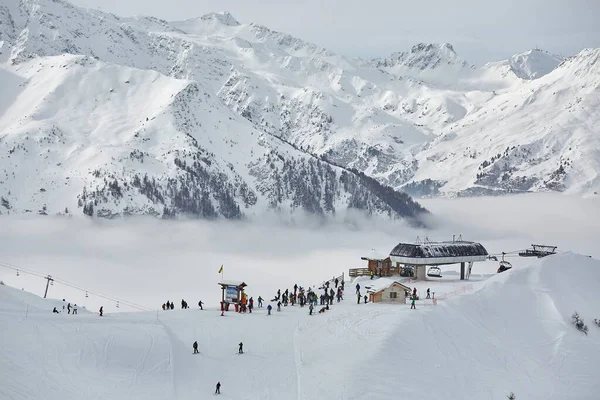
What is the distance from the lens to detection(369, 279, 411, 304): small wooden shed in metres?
88.0

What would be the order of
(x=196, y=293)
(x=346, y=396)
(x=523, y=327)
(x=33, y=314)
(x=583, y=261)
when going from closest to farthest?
(x=346, y=396) < (x=33, y=314) < (x=523, y=327) < (x=583, y=261) < (x=196, y=293)

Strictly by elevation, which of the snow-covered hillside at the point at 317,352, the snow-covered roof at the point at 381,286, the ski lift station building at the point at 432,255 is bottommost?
the snow-covered hillside at the point at 317,352

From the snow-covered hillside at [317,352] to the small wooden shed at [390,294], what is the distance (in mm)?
3927

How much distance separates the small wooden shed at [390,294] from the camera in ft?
289

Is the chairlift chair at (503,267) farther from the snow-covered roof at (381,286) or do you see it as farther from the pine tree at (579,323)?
the snow-covered roof at (381,286)

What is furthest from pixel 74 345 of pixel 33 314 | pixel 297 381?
pixel 297 381

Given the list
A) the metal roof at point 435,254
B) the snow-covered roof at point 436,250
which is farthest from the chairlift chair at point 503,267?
the snow-covered roof at point 436,250

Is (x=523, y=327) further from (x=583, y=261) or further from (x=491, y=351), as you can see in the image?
(x=583, y=261)

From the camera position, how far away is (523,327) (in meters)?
85.4

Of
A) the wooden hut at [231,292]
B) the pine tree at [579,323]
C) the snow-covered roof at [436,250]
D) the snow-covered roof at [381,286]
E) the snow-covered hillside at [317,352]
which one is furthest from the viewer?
the snow-covered roof at [436,250]

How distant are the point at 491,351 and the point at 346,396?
23522 mm

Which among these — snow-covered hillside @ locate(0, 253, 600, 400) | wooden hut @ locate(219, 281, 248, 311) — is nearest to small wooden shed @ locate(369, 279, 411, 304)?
snow-covered hillside @ locate(0, 253, 600, 400)

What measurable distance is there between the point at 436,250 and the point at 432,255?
142 cm

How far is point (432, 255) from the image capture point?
10425 cm
